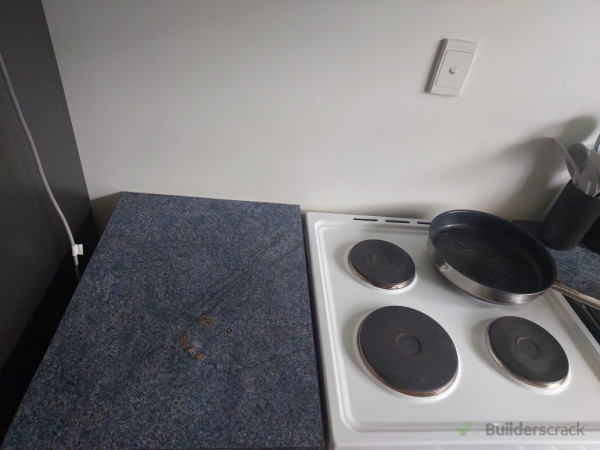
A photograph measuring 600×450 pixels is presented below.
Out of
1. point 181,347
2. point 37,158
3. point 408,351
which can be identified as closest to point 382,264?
point 408,351

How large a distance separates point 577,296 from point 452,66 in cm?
53

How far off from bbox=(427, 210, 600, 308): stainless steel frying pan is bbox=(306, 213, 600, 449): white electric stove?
50 millimetres

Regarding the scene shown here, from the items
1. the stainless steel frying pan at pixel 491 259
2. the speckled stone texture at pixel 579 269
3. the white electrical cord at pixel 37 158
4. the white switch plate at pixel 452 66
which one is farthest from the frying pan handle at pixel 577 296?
the white electrical cord at pixel 37 158

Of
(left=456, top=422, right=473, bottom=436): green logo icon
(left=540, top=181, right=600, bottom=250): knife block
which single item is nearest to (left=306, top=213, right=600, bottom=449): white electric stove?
(left=456, top=422, right=473, bottom=436): green logo icon

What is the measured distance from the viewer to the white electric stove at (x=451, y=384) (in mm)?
584

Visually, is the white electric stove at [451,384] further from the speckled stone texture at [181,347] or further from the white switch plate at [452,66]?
the white switch plate at [452,66]

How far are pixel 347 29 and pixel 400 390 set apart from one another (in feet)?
2.20

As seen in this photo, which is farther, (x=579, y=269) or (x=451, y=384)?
(x=579, y=269)

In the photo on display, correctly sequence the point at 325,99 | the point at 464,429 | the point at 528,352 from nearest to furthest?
1. the point at 464,429
2. the point at 528,352
3. the point at 325,99

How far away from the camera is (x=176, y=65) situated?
756 mm

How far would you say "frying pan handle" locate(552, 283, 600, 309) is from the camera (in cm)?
73

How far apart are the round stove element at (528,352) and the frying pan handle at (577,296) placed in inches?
3.7

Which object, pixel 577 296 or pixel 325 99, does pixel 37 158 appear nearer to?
pixel 325 99

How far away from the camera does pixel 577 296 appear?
0.75m
